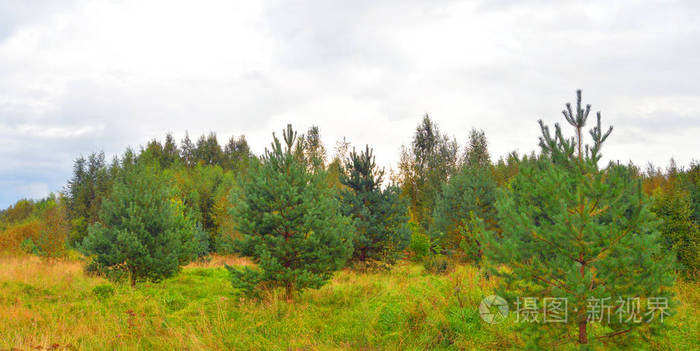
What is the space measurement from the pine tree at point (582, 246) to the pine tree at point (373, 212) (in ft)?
33.0

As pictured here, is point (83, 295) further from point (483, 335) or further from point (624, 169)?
point (624, 169)

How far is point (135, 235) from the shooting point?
11.8 m

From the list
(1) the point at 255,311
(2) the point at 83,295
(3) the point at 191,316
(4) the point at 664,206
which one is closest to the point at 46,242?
(2) the point at 83,295

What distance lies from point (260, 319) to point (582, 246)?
6.54 metres

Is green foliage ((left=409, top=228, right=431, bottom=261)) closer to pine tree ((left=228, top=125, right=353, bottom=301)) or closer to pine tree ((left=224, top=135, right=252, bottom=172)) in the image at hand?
pine tree ((left=228, top=125, right=353, bottom=301))

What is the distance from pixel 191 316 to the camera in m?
8.90

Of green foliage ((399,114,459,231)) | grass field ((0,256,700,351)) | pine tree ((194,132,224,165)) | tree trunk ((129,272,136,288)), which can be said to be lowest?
grass field ((0,256,700,351))

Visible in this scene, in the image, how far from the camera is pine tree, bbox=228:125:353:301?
9.25 m

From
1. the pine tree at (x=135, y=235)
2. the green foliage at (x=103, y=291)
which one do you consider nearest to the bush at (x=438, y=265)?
the pine tree at (x=135, y=235)

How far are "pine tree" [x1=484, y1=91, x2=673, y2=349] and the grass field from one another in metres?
1.34

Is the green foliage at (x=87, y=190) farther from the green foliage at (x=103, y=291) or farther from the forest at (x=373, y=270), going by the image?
the green foliage at (x=103, y=291)

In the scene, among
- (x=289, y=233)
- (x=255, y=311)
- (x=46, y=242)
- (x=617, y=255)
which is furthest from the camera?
(x=46, y=242)

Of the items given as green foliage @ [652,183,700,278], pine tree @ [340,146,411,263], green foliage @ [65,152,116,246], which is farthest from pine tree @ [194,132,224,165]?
green foliage @ [652,183,700,278]

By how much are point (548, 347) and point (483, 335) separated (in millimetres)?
2166
